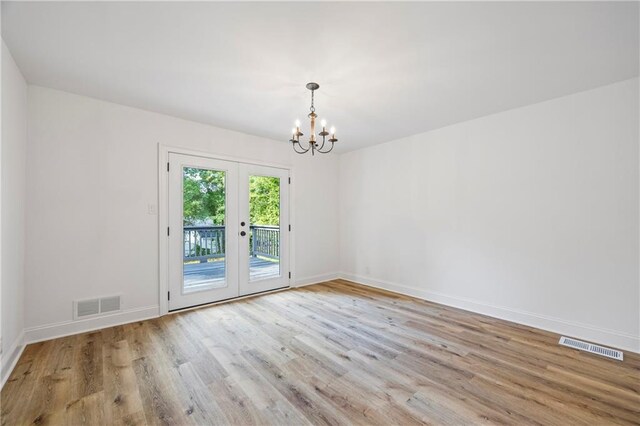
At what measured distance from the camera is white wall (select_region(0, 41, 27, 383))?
2164mm

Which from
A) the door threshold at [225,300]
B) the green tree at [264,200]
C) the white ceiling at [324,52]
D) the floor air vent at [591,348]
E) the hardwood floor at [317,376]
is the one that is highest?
the white ceiling at [324,52]

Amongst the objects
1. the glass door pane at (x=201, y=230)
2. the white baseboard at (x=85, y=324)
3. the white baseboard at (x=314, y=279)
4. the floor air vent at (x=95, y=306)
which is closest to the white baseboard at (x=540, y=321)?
the white baseboard at (x=314, y=279)

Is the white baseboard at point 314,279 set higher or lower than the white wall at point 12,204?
lower

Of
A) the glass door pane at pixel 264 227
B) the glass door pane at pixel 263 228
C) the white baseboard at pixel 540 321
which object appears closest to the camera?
the white baseboard at pixel 540 321

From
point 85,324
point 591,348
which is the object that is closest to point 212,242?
point 85,324

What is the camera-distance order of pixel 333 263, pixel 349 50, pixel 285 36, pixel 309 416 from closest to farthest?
pixel 309 416
pixel 285 36
pixel 349 50
pixel 333 263

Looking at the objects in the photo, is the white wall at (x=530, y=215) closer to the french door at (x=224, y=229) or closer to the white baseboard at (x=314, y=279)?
the white baseboard at (x=314, y=279)

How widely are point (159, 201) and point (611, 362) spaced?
4.92 metres

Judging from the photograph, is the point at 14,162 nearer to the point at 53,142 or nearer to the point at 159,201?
the point at 53,142

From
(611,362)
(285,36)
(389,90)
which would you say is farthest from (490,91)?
(611,362)

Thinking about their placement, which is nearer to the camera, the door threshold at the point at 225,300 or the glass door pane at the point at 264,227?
the door threshold at the point at 225,300

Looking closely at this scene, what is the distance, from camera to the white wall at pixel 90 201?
280 centimetres

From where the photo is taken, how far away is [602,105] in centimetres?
279

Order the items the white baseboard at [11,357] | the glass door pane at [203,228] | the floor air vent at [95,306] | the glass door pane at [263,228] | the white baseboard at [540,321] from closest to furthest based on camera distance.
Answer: the white baseboard at [11,357] < the white baseboard at [540,321] < the floor air vent at [95,306] < the glass door pane at [203,228] < the glass door pane at [263,228]
